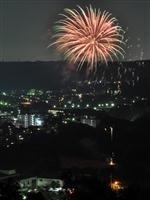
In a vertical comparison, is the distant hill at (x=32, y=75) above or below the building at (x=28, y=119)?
above

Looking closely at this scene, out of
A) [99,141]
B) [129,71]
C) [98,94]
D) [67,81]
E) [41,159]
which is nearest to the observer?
[41,159]

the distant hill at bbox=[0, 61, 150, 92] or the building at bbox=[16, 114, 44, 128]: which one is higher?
the distant hill at bbox=[0, 61, 150, 92]

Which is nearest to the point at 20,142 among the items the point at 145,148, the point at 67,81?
the point at 145,148

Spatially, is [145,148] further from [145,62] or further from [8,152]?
[145,62]

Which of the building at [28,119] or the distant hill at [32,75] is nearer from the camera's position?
the building at [28,119]

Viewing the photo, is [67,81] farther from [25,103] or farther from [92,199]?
[92,199]

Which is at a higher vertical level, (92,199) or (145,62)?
(145,62)

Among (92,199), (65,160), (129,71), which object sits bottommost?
(65,160)

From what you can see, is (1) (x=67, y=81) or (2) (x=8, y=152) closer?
(2) (x=8, y=152)

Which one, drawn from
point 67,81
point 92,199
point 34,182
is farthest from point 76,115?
point 92,199

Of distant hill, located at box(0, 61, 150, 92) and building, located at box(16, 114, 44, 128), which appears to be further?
distant hill, located at box(0, 61, 150, 92)

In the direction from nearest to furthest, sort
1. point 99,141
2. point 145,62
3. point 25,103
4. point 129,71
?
point 99,141 → point 129,71 → point 145,62 → point 25,103
